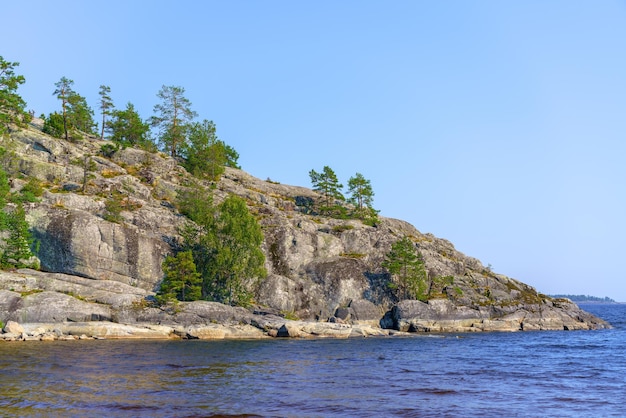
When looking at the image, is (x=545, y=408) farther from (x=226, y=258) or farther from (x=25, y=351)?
(x=226, y=258)

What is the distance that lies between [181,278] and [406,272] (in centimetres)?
4039

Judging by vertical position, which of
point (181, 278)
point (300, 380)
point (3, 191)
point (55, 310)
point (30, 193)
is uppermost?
point (30, 193)

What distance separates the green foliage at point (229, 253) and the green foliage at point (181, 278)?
4.98 metres

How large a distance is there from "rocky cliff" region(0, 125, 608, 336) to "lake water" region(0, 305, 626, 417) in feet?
35.5

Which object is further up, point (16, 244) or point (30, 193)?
point (30, 193)

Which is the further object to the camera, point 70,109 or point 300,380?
point 70,109

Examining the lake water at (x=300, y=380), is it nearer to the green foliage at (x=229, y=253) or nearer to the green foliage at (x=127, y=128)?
A: the green foliage at (x=229, y=253)

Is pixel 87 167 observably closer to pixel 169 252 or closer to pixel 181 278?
pixel 169 252

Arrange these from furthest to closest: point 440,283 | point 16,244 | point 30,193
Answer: point 440,283 < point 30,193 < point 16,244

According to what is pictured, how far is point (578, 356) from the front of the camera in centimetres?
5359

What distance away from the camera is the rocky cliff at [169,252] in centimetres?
6550

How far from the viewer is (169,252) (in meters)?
81.2

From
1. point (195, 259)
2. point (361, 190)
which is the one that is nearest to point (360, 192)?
point (361, 190)

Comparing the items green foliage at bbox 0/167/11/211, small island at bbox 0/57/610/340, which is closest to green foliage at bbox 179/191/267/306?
small island at bbox 0/57/610/340
